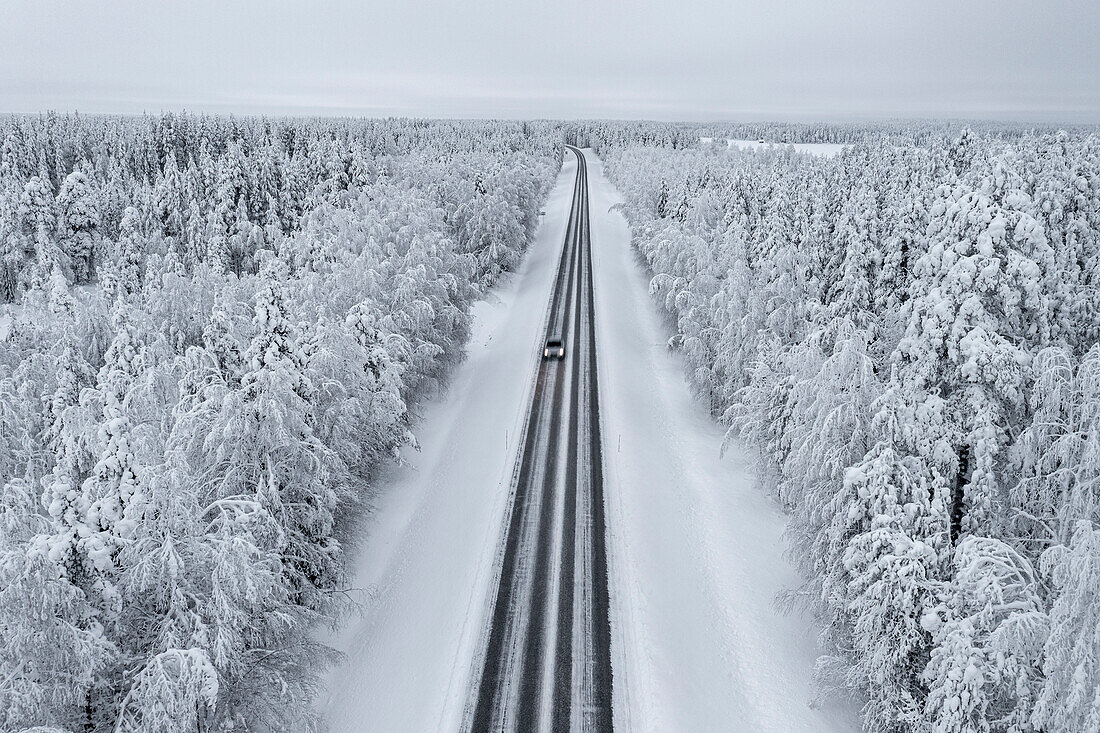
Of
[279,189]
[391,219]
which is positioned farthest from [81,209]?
[391,219]

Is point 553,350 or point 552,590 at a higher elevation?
point 553,350

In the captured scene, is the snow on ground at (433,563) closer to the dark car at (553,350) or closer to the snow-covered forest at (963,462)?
the dark car at (553,350)

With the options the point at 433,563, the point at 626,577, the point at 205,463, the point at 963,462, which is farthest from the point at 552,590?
the point at 963,462

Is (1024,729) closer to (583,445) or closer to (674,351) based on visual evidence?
(583,445)

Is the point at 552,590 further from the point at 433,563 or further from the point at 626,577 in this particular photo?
the point at 433,563

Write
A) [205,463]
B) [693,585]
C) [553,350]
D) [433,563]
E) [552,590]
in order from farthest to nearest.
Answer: [553,350] → [433,563] → [693,585] → [552,590] → [205,463]
